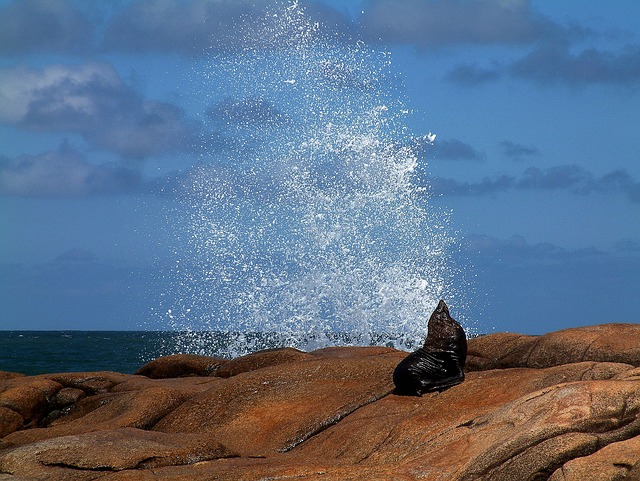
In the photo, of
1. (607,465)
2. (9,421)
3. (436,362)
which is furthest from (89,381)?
(607,465)

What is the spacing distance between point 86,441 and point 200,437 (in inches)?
54.3

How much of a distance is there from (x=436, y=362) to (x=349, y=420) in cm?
155

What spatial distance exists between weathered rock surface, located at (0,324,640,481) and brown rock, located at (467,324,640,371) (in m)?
0.02

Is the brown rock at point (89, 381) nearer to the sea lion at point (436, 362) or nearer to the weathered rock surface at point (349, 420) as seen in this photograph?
the weathered rock surface at point (349, 420)

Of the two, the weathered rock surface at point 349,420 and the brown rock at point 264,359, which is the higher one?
the brown rock at point 264,359

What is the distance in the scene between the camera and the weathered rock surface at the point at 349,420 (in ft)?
25.7

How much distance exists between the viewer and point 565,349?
13.4 metres

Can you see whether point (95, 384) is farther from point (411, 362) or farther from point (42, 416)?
point (411, 362)

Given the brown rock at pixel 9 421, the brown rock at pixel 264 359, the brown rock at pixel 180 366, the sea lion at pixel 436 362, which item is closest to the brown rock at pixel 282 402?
the sea lion at pixel 436 362

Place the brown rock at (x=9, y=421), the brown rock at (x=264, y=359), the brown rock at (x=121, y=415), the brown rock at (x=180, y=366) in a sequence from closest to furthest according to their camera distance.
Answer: the brown rock at (x=121, y=415), the brown rock at (x=9, y=421), the brown rock at (x=264, y=359), the brown rock at (x=180, y=366)

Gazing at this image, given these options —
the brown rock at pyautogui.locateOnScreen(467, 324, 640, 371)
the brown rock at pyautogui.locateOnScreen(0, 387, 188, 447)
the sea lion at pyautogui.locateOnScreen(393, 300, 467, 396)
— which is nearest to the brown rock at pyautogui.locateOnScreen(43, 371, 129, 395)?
the brown rock at pyautogui.locateOnScreen(0, 387, 188, 447)

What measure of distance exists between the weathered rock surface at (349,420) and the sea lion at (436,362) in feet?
0.71

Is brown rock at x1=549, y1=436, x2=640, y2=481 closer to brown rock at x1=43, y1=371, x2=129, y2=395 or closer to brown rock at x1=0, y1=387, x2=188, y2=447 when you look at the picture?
brown rock at x1=0, y1=387, x2=188, y2=447

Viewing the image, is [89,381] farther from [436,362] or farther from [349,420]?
[436,362]
